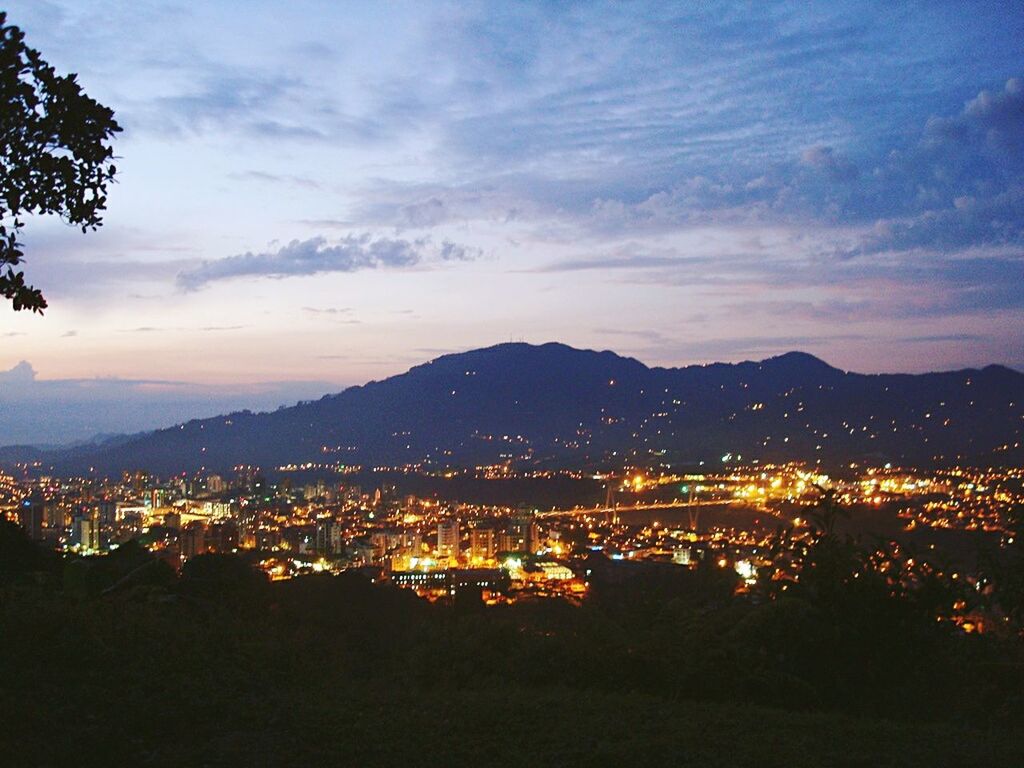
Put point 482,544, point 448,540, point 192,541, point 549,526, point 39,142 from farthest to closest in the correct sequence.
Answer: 1. point 549,526
2. point 448,540
3. point 482,544
4. point 192,541
5. point 39,142

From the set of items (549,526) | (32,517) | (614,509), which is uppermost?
(32,517)

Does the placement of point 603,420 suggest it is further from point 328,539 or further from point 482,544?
point 328,539

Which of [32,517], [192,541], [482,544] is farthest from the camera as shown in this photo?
Answer: [482,544]

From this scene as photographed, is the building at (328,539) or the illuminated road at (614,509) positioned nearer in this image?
Answer: the building at (328,539)

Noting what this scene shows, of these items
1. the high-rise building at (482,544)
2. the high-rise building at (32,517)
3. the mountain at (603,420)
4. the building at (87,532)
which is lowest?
the high-rise building at (482,544)

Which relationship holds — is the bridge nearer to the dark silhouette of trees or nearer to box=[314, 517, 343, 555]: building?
box=[314, 517, 343, 555]: building

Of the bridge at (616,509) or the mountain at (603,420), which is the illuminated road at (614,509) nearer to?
the bridge at (616,509)

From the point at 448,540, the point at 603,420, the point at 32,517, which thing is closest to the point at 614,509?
the point at 448,540

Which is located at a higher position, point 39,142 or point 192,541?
point 39,142

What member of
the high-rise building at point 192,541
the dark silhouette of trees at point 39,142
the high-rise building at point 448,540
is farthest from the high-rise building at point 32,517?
the dark silhouette of trees at point 39,142
